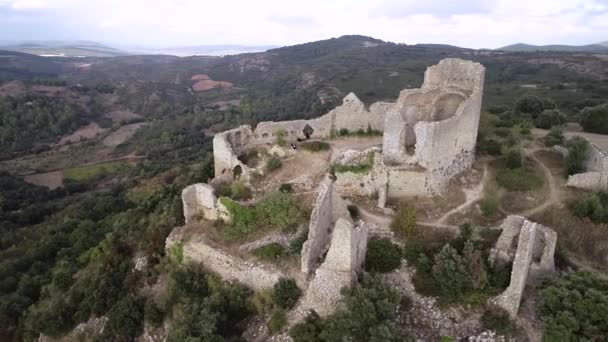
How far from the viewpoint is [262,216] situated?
2405 centimetres

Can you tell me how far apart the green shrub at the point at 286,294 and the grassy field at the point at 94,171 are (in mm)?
63395

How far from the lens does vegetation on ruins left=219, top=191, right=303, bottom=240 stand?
76.9 feet

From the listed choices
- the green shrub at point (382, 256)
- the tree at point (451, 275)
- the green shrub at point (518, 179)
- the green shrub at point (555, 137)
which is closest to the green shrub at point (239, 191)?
the green shrub at point (382, 256)

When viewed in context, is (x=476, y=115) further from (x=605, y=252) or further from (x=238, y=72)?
(x=238, y=72)

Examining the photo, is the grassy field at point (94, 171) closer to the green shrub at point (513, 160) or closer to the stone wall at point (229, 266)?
the stone wall at point (229, 266)

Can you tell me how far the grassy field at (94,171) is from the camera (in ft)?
242

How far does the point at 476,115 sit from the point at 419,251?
9915 mm

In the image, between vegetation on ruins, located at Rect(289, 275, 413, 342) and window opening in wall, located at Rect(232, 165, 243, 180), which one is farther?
window opening in wall, located at Rect(232, 165, 243, 180)

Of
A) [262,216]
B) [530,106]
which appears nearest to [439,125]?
[262,216]

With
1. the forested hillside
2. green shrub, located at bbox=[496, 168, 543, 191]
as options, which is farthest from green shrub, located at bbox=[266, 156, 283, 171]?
green shrub, located at bbox=[496, 168, 543, 191]

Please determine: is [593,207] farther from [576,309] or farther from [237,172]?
[237,172]

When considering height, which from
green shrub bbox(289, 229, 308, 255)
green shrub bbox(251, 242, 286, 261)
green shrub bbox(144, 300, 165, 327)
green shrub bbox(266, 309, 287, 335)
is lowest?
green shrub bbox(144, 300, 165, 327)

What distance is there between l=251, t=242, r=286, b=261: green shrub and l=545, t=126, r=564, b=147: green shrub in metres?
21.2

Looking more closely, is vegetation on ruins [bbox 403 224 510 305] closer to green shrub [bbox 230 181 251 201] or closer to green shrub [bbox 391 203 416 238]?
green shrub [bbox 391 203 416 238]
